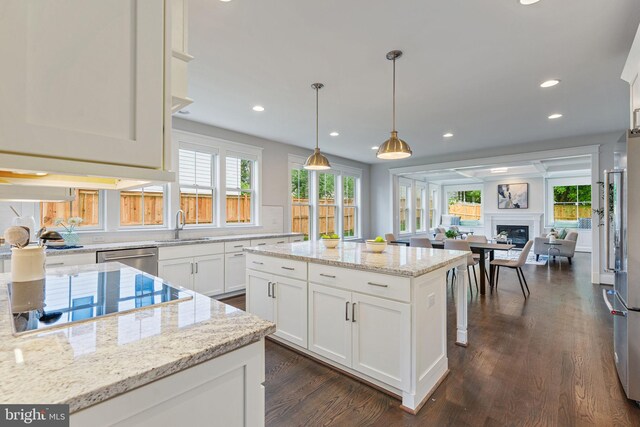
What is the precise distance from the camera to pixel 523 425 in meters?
1.77

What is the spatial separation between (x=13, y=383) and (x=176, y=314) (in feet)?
1.51

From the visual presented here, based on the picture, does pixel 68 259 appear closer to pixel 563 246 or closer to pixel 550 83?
pixel 550 83

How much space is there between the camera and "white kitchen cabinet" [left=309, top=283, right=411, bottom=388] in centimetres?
196

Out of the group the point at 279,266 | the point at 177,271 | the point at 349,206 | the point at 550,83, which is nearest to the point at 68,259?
the point at 177,271

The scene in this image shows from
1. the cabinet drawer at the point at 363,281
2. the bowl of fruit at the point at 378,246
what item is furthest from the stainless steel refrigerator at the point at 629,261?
the bowl of fruit at the point at 378,246

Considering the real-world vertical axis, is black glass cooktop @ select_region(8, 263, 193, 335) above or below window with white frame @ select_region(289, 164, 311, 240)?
below

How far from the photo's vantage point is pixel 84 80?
2.28 ft

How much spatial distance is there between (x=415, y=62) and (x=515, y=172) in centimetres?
802

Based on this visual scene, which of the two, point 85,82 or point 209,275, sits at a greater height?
point 85,82

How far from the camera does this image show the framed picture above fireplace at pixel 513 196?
9.91m

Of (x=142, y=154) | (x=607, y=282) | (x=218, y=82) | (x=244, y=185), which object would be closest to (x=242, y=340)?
(x=142, y=154)

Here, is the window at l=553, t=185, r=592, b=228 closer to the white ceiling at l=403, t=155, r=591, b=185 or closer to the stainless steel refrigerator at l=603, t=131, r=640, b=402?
the white ceiling at l=403, t=155, r=591, b=185

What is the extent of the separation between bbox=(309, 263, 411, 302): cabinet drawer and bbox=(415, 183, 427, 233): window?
7.85 meters

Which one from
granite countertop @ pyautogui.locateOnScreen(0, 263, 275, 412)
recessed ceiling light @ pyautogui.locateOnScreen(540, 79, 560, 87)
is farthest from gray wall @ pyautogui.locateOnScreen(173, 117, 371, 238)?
granite countertop @ pyautogui.locateOnScreen(0, 263, 275, 412)
